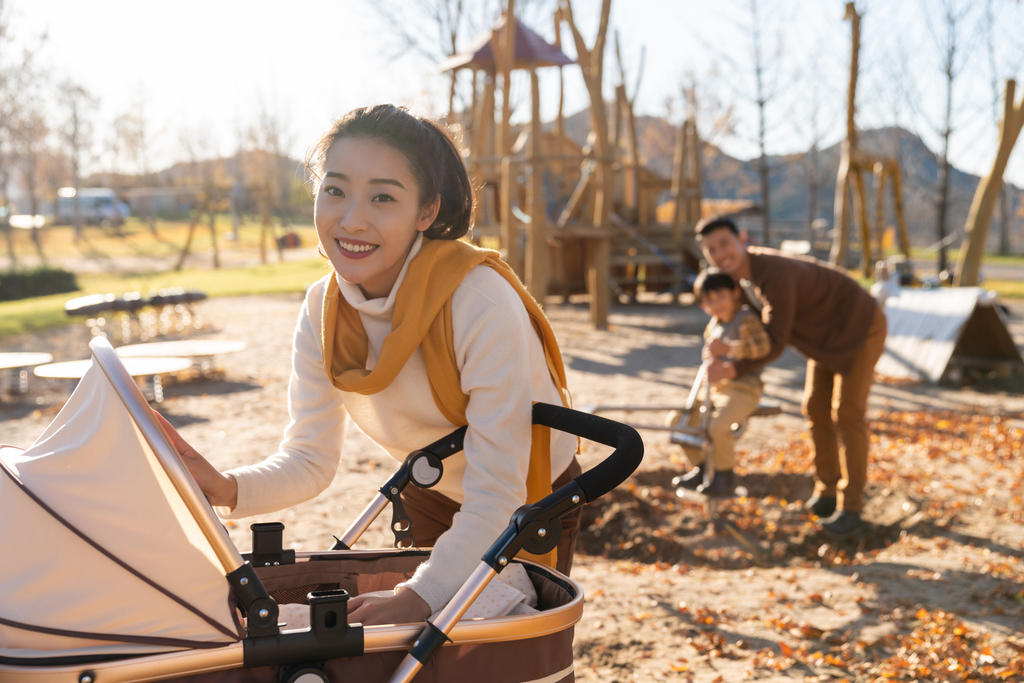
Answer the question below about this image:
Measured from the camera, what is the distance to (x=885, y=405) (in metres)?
8.59

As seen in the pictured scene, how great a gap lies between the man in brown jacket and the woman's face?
10.5 feet

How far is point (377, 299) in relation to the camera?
1.94 metres

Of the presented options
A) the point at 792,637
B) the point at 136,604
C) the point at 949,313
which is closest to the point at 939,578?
the point at 792,637

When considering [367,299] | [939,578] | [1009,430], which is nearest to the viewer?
[367,299]

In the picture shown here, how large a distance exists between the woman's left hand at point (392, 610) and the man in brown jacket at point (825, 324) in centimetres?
352

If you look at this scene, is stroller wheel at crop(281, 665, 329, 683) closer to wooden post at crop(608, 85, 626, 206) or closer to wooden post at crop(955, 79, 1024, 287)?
wooden post at crop(608, 85, 626, 206)

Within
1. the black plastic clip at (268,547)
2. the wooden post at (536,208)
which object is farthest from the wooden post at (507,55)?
the black plastic clip at (268,547)

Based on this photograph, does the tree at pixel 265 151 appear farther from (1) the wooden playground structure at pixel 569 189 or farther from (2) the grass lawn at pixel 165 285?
(1) the wooden playground structure at pixel 569 189

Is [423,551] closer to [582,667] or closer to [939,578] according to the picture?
[582,667]

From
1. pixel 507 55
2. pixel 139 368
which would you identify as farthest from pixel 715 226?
pixel 507 55

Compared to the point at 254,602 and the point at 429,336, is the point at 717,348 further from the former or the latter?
the point at 254,602

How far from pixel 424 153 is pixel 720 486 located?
12.0ft

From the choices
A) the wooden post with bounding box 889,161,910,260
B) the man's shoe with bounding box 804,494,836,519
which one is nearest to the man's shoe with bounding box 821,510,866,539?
the man's shoe with bounding box 804,494,836,519

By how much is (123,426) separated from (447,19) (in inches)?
1087
